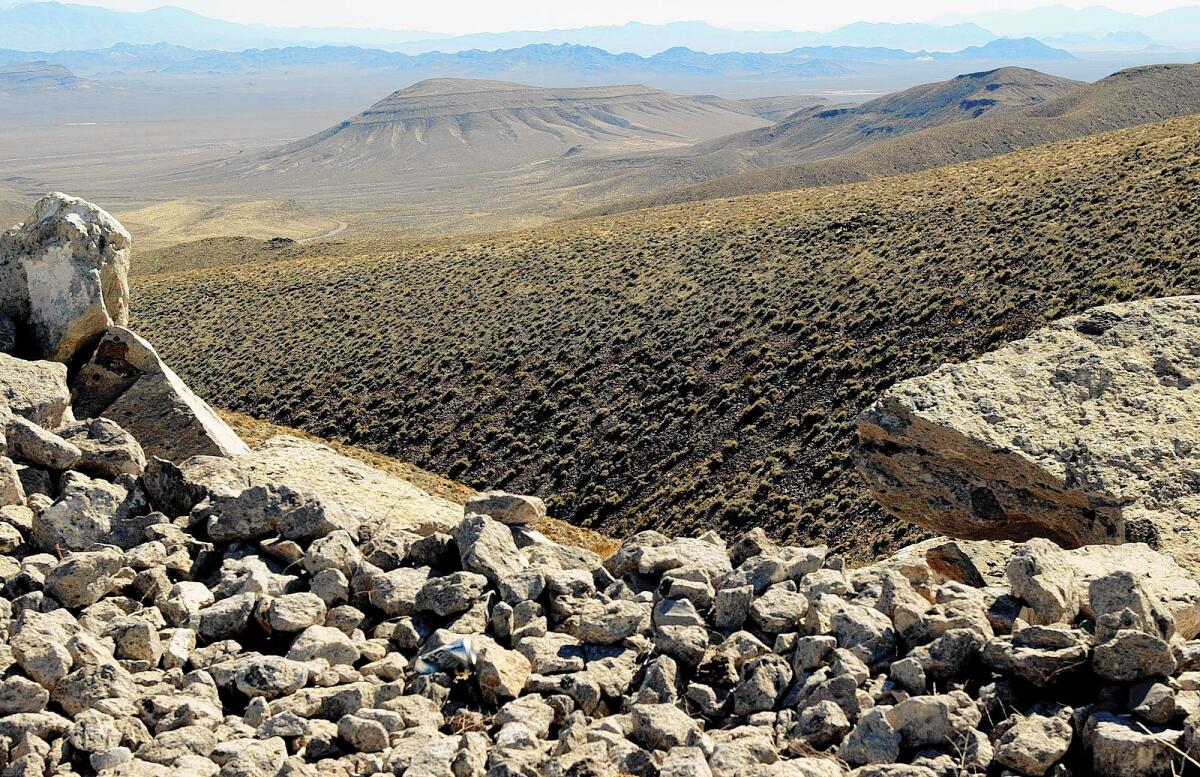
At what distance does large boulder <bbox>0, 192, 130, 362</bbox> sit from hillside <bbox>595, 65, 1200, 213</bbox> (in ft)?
340

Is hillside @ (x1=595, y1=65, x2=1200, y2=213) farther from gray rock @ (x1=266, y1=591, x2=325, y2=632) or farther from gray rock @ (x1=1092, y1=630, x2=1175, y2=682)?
gray rock @ (x1=1092, y1=630, x2=1175, y2=682)

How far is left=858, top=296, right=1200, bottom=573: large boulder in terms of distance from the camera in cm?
1112

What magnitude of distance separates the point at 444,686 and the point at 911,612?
357 cm

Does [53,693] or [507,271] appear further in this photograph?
[507,271]

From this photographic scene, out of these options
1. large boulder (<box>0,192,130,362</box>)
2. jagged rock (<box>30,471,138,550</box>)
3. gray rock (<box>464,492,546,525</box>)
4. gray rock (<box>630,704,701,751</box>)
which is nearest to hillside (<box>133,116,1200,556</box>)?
gray rock (<box>464,492,546,525</box>)

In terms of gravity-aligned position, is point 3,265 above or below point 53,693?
above

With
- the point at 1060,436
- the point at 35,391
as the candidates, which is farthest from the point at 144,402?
the point at 1060,436

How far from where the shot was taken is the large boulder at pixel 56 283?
53.6 feet

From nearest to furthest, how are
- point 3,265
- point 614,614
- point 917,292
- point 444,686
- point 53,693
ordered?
point 53,693 → point 444,686 → point 614,614 → point 3,265 → point 917,292

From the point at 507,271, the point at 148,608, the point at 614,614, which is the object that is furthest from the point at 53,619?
the point at 507,271

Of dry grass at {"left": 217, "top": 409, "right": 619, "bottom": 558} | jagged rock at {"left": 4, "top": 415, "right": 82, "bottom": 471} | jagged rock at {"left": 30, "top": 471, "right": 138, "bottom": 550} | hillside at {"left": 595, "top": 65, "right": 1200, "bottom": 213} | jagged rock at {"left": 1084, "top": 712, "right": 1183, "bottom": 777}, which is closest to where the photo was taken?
jagged rock at {"left": 1084, "top": 712, "right": 1183, "bottom": 777}

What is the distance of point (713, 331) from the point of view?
3862 centimetres

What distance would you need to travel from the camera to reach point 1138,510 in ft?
35.3

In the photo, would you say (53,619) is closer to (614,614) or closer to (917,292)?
(614,614)
